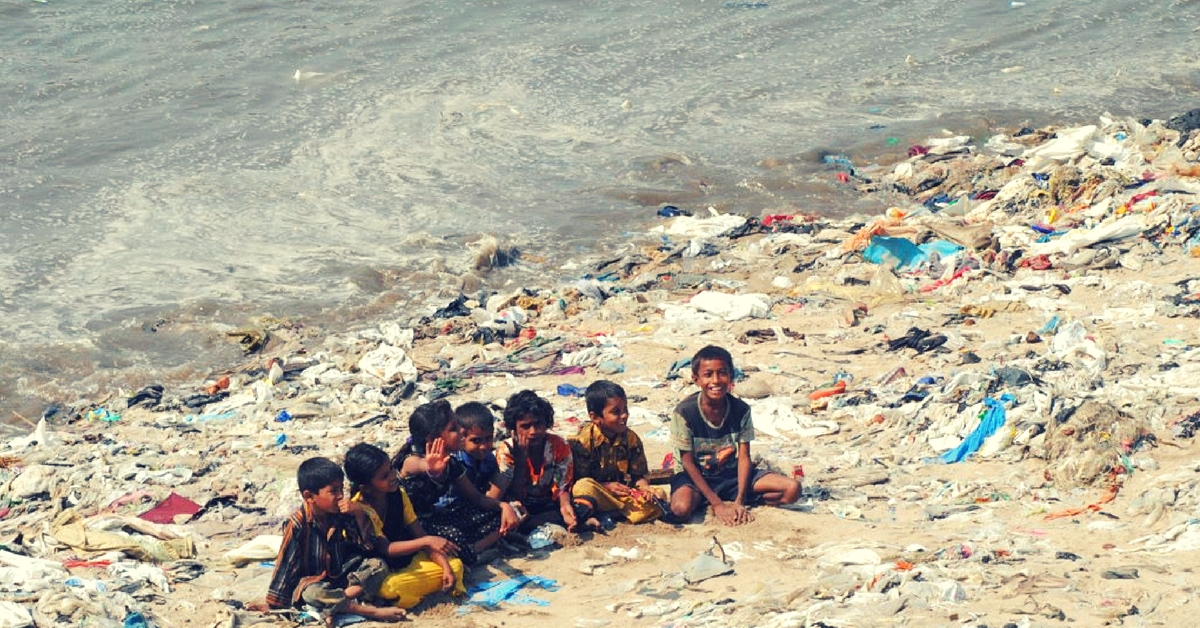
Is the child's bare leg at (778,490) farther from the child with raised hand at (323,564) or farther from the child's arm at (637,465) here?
the child with raised hand at (323,564)

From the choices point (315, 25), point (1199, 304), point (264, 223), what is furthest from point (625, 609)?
point (315, 25)

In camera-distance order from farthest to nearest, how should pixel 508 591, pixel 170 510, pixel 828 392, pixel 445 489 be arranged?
pixel 828 392
pixel 170 510
pixel 445 489
pixel 508 591

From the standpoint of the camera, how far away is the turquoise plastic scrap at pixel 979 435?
684cm

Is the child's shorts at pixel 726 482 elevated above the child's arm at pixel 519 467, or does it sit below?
below

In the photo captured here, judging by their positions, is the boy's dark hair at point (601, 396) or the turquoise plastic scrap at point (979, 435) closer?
the boy's dark hair at point (601, 396)

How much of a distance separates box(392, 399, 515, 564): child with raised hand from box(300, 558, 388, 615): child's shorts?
428mm

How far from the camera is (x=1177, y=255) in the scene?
977 cm

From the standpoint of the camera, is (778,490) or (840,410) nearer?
(778,490)

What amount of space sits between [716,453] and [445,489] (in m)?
1.31

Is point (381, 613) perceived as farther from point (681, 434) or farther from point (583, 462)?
point (681, 434)

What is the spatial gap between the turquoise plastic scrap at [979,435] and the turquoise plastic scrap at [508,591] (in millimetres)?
2243

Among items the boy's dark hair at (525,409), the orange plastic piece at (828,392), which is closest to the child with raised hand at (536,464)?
the boy's dark hair at (525,409)

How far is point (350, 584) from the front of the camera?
5.49 meters

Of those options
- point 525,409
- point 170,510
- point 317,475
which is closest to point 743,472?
point 525,409
